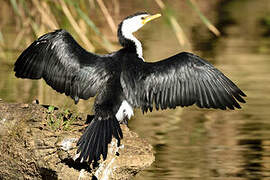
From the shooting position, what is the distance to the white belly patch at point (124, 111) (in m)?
7.53

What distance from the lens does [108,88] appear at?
7.53m

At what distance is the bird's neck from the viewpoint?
801 cm

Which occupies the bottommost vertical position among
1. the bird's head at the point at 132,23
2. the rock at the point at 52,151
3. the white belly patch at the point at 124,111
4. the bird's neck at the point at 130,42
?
the rock at the point at 52,151

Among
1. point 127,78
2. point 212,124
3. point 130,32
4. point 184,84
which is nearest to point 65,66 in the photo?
point 127,78

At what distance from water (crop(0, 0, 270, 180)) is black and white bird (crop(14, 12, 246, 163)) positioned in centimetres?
36

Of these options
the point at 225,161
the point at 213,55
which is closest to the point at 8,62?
the point at 213,55

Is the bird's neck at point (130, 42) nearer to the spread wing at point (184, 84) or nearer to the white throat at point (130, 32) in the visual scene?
the white throat at point (130, 32)

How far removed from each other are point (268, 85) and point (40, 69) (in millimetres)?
5278

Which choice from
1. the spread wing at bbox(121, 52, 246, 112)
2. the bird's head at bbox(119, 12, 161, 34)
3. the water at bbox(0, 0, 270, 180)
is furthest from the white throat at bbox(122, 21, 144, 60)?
the water at bbox(0, 0, 270, 180)

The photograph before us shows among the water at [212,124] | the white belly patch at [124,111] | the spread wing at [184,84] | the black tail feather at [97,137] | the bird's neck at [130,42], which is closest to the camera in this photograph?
the black tail feather at [97,137]

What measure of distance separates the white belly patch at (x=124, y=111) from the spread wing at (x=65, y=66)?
29 centimetres

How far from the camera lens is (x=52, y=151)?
6973 mm

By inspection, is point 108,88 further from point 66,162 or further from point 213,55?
point 213,55

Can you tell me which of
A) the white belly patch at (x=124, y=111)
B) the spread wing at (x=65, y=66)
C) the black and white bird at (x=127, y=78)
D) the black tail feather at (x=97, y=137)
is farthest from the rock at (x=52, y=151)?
the spread wing at (x=65, y=66)
